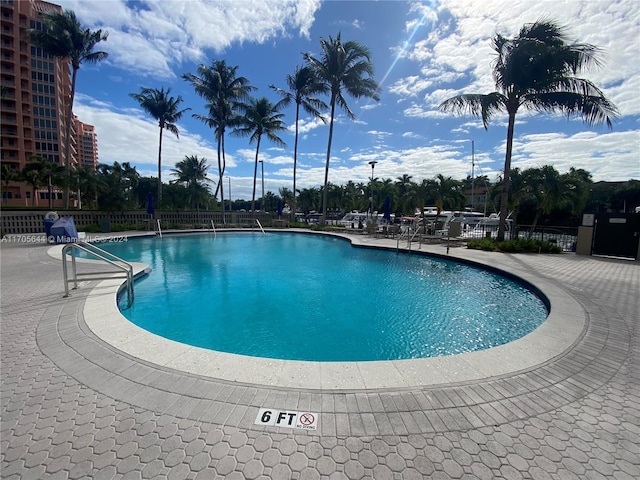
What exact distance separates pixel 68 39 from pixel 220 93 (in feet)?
35.3

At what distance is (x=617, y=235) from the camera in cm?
1094

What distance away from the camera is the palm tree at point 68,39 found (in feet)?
66.5

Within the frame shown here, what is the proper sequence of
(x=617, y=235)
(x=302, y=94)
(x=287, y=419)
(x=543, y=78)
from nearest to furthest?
(x=287, y=419)
(x=617, y=235)
(x=543, y=78)
(x=302, y=94)

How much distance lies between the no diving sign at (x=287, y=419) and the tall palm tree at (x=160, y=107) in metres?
28.5

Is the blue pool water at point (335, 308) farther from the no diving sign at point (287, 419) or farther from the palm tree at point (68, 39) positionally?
the palm tree at point (68, 39)

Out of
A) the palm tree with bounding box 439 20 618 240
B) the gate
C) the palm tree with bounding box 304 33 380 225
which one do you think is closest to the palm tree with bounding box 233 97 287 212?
the palm tree with bounding box 304 33 380 225

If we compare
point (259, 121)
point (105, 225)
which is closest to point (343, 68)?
point (259, 121)

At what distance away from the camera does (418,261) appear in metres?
11.6

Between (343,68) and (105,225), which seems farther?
A: (343,68)

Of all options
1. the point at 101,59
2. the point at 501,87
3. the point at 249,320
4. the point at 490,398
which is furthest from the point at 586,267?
the point at 101,59

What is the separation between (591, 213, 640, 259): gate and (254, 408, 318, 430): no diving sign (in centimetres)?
1447

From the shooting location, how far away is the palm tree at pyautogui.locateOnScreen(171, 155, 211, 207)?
30.8 meters

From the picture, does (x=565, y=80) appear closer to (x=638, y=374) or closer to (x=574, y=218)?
(x=638, y=374)

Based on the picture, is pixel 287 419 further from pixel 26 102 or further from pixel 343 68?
pixel 26 102
